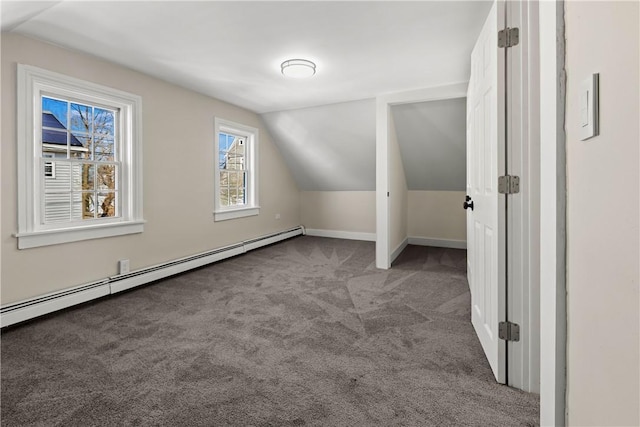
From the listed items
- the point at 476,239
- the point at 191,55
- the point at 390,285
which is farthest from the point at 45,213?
the point at 476,239

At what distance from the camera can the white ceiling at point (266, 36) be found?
224cm

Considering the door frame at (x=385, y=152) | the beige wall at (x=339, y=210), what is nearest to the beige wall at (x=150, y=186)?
the beige wall at (x=339, y=210)

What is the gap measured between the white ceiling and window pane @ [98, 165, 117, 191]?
106 centimetres

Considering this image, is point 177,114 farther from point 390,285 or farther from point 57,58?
point 390,285

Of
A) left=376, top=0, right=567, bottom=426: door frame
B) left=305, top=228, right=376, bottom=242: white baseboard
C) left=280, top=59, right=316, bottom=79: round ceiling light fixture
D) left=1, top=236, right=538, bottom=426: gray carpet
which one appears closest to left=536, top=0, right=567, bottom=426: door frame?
left=376, top=0, right=567, bottom=426: door frame

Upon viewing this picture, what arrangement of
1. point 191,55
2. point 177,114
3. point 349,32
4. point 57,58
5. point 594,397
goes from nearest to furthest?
point 594,397 → point 349,32 → point 57,58 → point 191,55 → point 177,114

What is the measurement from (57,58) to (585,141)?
372cm

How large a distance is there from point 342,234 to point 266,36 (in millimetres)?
4357

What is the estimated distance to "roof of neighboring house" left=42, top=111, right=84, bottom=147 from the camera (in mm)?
2834

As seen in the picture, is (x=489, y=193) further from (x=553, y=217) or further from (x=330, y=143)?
(x=330, y=143)

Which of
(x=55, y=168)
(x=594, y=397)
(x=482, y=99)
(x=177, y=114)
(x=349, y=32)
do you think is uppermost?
(x=349, y=32)

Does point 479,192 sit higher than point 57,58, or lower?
lower

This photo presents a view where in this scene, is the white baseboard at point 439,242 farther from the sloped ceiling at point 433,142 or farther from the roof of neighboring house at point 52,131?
the roof of neighboring house at point 52,131

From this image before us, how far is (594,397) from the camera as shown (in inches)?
27.2
